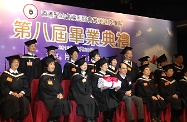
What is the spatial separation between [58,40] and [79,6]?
1.39 meters

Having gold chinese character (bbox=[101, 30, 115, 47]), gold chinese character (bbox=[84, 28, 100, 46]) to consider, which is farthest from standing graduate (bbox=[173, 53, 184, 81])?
gold chinese character (bbox=[84, 28, 100, 46])

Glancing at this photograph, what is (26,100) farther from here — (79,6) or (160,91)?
(79,6)

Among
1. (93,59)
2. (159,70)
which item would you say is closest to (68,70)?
(93,59)

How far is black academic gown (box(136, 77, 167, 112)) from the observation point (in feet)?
21.1

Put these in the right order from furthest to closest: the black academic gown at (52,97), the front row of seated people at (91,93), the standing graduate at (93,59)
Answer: the standing graduate at (93,59), the black academic gown at (52,97), the front row of seated people at (91,93)

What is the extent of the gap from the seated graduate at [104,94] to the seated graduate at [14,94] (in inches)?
50.0

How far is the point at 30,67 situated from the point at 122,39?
2677mm

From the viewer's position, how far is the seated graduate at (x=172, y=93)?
22.1 feet

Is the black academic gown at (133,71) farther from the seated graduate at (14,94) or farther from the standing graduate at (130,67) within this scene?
the seated graduate at (14,94)

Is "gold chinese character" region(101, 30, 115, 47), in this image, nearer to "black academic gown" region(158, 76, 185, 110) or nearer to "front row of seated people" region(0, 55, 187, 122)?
"front row of seated people" region(0, 55, 187, 122)

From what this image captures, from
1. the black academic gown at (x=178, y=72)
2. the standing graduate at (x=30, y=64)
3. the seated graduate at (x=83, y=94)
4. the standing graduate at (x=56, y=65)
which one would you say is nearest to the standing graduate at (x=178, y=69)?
the black academic gown at (x=178, y=72)

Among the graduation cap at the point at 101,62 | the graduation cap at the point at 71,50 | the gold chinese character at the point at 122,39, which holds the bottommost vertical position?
the graduation cap at the point at 101,62

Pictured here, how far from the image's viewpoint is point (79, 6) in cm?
811

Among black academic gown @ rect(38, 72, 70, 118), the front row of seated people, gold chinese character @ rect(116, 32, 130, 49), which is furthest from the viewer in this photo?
gold chinese character @ rect(116, 32, 130, 49)
